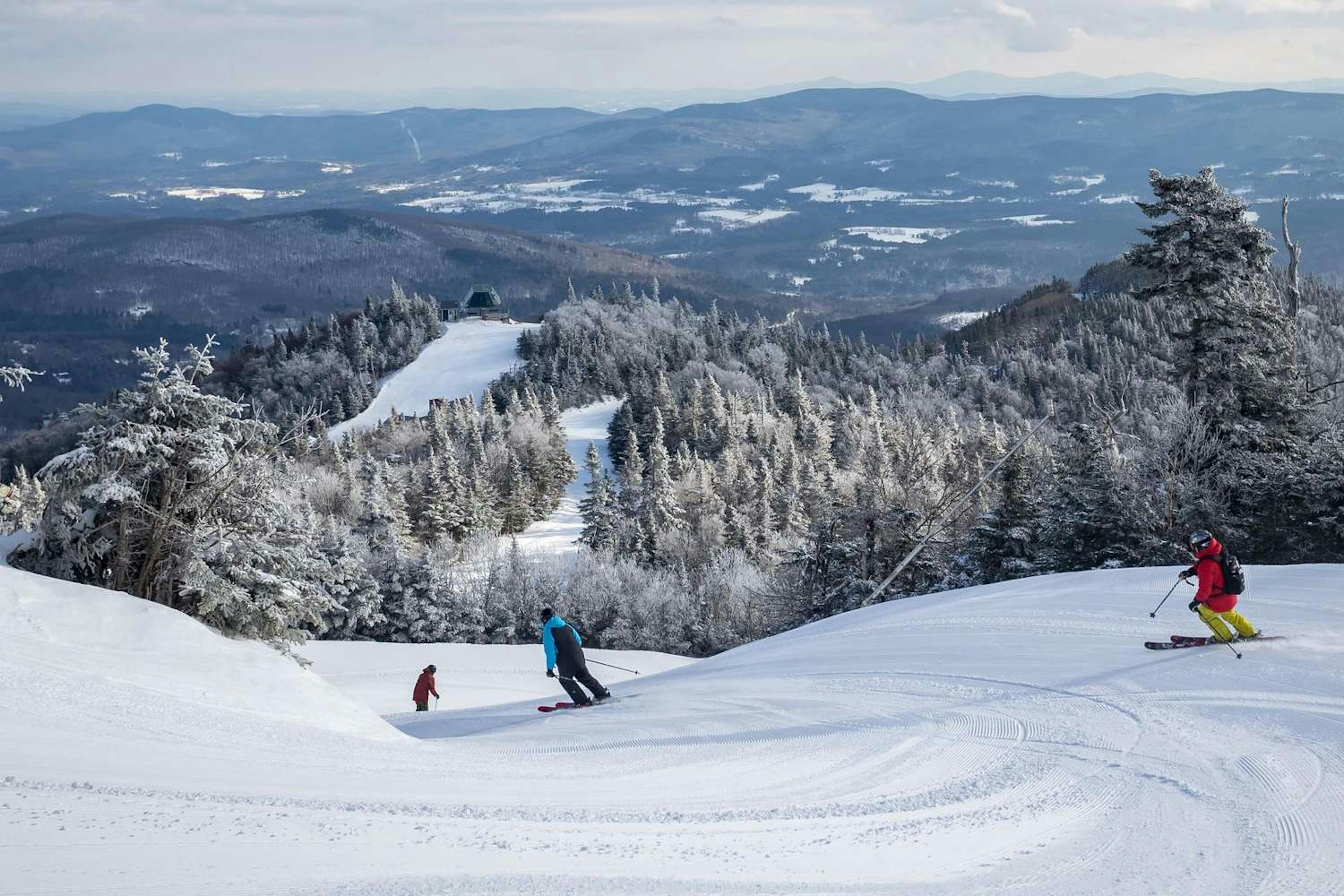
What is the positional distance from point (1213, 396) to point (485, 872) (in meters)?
23.8

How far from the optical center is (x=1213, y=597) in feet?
43.3

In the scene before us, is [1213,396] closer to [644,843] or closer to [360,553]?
[644,843]

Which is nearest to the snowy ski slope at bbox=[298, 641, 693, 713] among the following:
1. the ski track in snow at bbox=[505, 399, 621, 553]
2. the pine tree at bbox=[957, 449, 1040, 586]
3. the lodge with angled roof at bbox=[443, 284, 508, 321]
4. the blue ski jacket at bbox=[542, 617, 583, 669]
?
the blue ski jacket at bbox=[542, 617, 583, 669]

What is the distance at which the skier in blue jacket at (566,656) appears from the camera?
15.3 metres

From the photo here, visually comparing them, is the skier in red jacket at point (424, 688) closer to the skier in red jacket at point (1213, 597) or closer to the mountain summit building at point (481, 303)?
the skier in red jacket at point (1213, 597)

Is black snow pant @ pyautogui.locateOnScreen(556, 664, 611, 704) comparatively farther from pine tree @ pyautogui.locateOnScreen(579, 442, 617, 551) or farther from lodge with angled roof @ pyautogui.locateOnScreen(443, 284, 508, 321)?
lodge with angled roof @ pyautogui.locateOnScreen(443, 284, 508, 321)

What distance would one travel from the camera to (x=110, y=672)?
1216 centimetres

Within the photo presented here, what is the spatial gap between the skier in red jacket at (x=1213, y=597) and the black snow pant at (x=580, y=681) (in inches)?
300

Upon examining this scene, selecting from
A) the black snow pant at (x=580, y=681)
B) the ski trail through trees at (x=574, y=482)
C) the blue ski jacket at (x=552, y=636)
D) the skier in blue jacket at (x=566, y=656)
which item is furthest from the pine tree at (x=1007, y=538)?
the ski trail through trees at (x=574, y=482)

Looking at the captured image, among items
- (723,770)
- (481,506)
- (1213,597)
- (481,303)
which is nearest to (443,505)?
(481,506)

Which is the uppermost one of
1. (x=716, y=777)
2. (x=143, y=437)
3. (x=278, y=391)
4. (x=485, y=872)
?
(x=143, y=437)

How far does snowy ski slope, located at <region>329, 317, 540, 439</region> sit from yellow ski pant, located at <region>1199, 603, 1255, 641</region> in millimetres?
102082

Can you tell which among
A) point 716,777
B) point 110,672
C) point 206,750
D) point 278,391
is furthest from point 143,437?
point 278,391

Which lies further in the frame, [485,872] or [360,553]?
[360,553]
